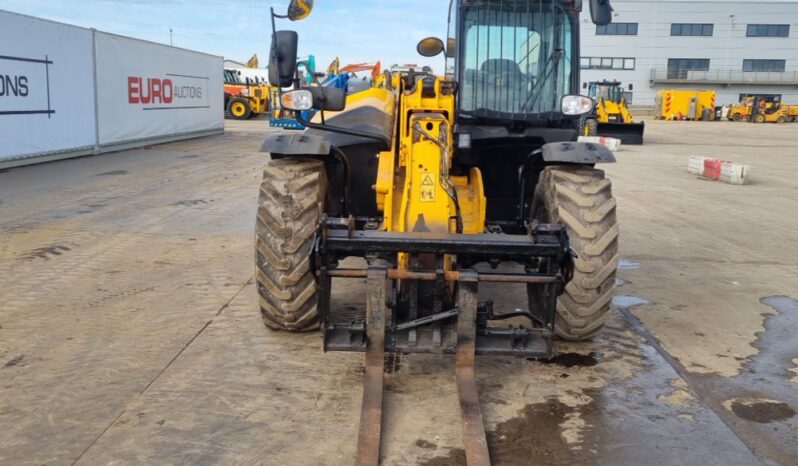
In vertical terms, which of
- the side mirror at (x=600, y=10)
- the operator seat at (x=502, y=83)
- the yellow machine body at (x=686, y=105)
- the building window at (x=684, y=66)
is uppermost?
the building window at (x=684, y=66)

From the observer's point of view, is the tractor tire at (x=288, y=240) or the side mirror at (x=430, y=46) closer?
the tractor tire at (x=288, y=240)

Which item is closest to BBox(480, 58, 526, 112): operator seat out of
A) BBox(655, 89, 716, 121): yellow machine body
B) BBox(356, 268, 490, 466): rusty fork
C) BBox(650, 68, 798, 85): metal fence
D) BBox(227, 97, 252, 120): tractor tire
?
BBox(356, 268, 490, 466): rusty fork

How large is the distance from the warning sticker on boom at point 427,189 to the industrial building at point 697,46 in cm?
6159

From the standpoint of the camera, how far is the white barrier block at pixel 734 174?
14773mm

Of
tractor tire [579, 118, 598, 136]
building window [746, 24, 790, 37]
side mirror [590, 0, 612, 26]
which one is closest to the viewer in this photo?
side mirror [590, 0, 612, 26]

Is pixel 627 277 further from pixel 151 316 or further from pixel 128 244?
pixel 128 244

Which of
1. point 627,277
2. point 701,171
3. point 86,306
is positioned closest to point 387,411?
point 86,306

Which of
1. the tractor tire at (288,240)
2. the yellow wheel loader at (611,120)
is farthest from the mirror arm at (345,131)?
the yellow wheel loader at (611,120)

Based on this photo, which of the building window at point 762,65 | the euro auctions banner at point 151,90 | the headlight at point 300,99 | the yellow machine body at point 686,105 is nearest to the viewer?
the headlight at point 300,99

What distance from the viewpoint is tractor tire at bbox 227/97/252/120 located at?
35.9 metres

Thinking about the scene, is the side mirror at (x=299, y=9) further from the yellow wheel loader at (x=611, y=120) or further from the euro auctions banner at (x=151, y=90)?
the yellow wheel loader at (x=611, y=120)

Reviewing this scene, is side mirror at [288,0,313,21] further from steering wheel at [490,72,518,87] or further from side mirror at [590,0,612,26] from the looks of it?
side mirror at [590,0,612,26]

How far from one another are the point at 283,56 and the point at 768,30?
A: 70.0m

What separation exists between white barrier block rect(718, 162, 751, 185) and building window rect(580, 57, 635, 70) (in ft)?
162
